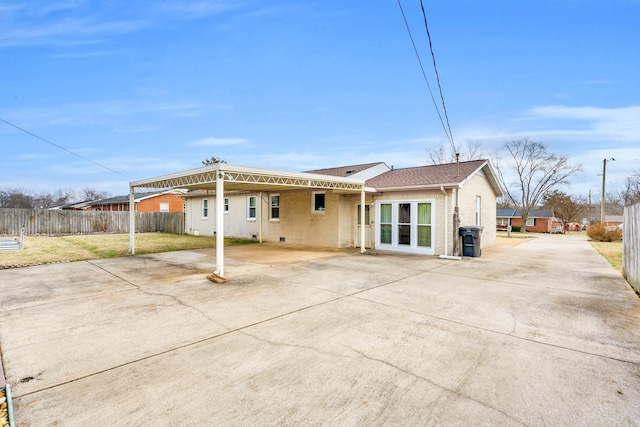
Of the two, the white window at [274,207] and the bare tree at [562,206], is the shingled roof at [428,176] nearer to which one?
the white window at [274,207]

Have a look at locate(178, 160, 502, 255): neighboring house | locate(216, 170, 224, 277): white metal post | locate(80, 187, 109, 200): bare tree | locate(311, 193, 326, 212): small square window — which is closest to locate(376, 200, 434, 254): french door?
locate(178, 160, 502, 255): neighboring house

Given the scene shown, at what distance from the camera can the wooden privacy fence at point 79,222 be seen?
20.5 m

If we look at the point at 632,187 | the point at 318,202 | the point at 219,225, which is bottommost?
the point at 219,225

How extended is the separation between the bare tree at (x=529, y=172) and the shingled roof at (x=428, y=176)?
33.3 metres

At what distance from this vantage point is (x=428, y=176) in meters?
13.1

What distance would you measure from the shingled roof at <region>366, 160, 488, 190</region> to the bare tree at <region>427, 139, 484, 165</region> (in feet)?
79.6

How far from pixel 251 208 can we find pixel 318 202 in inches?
203

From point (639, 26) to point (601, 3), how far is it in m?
2.38

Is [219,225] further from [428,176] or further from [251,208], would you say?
[251,208]

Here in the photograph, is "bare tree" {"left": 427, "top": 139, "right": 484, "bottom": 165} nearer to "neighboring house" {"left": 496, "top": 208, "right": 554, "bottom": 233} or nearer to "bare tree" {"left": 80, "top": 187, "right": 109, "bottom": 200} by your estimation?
"neighboring house" {"left": 496, "top": 208, "right": 554, "bottom": 233}

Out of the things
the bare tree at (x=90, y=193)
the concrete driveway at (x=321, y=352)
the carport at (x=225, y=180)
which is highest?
the bare tree at (x=90, y=193)

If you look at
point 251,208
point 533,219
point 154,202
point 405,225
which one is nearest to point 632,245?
point 405,225

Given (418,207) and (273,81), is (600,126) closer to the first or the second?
(418,207)

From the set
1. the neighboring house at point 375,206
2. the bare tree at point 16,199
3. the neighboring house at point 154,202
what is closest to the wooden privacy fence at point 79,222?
the neighboring house at point 154,202
